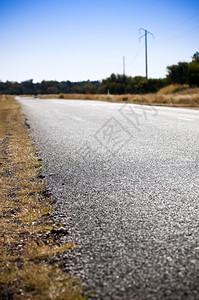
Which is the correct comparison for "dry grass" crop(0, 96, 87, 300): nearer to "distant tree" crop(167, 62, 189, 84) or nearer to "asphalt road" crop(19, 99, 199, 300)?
"asphalt road" crop(19, 99, 199, 300)

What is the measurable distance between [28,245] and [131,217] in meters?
0.81

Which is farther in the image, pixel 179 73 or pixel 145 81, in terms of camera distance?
pixel 145 81

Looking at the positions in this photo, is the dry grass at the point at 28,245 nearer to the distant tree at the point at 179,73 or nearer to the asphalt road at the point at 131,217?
the asphalt road at the point at 131,217

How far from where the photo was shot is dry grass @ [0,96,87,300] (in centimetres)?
147

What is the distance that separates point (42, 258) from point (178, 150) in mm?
3419

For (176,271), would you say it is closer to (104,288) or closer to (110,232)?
(104,288)

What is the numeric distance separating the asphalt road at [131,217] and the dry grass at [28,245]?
0.36 feet

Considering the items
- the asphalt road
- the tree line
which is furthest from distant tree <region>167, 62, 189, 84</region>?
the asphalt road

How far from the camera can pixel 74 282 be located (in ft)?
4.92

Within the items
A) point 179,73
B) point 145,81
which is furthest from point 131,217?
point 145,81

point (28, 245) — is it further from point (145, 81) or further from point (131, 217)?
point (145, 81)

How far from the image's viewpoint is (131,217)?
2.28 m

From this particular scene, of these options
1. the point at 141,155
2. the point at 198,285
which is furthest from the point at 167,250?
the point at 141,155

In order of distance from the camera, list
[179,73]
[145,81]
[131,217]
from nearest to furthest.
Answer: [131,217] < [179,73] < [145,81]
